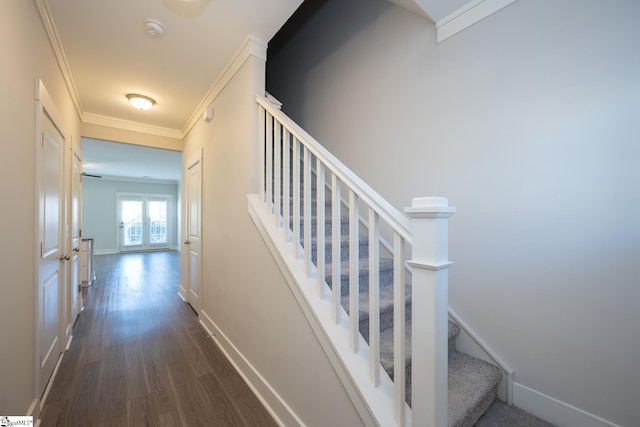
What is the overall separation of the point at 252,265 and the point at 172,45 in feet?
6.02

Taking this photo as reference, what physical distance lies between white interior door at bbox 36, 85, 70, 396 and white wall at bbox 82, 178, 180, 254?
769cm

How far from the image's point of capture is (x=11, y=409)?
1.29 metres

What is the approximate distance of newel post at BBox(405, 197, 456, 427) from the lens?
2.87 ft

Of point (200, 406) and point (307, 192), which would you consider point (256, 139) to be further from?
point (200, 406)

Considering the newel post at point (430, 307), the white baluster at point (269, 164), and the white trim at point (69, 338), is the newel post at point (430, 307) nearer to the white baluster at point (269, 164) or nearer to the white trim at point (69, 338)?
the white baluster at point (269, 164)

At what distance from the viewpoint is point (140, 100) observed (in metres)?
2.89

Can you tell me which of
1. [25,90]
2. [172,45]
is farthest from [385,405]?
[172,45]

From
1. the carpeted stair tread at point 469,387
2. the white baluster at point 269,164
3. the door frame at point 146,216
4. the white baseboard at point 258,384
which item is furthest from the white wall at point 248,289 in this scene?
the door frame at point 146,216

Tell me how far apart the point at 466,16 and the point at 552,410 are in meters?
2.36

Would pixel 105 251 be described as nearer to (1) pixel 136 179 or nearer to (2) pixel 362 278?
(1) pixel 136 179

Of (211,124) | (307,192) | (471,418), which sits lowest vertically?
(471,418)

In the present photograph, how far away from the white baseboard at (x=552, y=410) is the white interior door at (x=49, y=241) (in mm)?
2903

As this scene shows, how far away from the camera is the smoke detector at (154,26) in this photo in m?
1.84

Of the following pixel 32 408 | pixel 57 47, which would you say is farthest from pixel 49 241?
pixel 57 47
